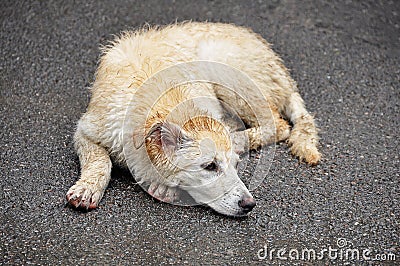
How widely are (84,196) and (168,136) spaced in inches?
32.2

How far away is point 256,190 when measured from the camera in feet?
17.1

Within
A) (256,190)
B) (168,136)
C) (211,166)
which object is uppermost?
(168,136)

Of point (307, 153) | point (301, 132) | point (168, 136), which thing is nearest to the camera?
point (168, 136)

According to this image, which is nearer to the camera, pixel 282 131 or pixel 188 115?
pixel 188 115

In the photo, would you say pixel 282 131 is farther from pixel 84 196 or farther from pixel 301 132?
pixel 84 196

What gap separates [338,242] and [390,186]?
1001 millimetres

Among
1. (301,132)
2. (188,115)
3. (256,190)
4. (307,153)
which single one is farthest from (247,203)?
(301,132)

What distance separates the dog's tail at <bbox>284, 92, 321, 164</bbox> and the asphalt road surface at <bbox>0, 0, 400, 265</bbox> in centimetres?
10

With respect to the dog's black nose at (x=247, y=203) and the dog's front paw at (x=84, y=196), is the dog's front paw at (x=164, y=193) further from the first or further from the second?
the dog's black nose at (x=247, y=203)

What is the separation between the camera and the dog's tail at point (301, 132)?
5.57 metres

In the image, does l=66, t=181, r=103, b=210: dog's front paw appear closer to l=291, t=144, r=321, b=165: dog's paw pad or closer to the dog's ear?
the dog's ear

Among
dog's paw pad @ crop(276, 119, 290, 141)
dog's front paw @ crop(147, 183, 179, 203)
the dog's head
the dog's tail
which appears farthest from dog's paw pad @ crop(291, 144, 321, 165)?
dog's front paw @ crop(147, 183, 179, 203)

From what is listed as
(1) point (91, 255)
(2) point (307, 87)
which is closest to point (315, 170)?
(2) point (307, 87)

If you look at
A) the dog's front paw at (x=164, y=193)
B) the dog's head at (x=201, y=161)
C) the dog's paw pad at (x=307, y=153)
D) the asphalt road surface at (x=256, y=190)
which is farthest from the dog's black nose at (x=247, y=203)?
the dog's paw pad at (x=307, y=153)
